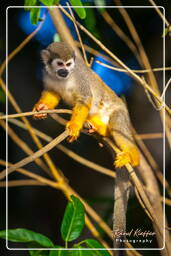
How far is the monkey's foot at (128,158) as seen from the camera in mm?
2512

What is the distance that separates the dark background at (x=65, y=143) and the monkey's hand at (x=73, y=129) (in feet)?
0.38

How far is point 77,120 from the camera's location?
2484 millimetres

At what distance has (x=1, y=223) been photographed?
98.2 inches

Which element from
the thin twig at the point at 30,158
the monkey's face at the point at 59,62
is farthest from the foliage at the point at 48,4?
the thin twig at the point at 30,158

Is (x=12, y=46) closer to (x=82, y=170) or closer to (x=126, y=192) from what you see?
(x=82, y=170)

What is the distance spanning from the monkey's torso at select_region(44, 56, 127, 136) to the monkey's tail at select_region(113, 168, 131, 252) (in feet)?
1.14

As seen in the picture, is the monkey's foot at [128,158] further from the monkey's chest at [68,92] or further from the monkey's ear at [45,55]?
the monkey's ear at [45,55]

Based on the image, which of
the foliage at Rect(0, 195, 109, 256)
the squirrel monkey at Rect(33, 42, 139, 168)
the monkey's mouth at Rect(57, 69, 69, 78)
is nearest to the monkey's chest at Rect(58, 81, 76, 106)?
the squirrel monkey at Rect(33, 42, 139, 168)

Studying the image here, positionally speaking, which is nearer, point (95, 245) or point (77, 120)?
point (95, 245)

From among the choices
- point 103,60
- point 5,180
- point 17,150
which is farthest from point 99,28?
point 5,180

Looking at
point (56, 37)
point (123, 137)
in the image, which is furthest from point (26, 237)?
point (56, 37)

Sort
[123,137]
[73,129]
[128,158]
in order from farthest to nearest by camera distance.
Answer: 1. [123,137]
2. [128,158]
3. [73,129]

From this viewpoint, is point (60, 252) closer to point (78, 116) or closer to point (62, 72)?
point (78, 116)

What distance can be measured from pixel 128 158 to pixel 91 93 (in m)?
0.53
